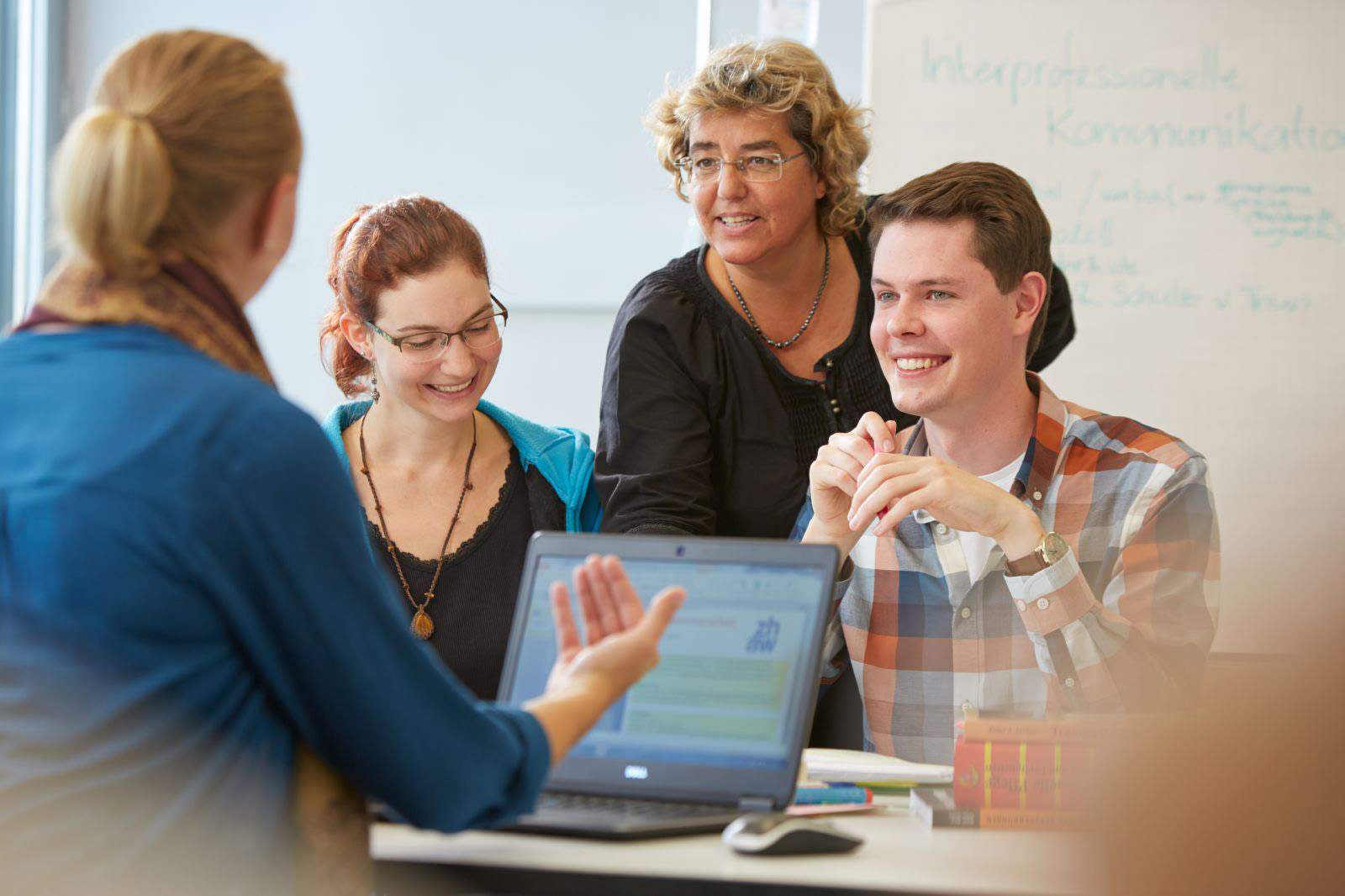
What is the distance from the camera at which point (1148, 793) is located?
1.67ft

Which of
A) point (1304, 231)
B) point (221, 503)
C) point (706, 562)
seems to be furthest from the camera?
point (1304, 231)

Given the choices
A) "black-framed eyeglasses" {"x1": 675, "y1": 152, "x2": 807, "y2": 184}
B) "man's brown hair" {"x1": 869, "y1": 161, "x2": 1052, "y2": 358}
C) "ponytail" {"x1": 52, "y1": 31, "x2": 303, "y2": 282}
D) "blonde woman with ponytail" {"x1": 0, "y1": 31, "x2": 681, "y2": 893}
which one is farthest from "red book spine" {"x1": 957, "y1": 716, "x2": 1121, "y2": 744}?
"black-framed eyeglasses" {"x1": 675, "y1": 152, "x2": 807, "y2": 184}

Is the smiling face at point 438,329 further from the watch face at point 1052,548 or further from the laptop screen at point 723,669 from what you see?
the watch face at point 1052,548

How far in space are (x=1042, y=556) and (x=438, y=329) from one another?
964 millimetres

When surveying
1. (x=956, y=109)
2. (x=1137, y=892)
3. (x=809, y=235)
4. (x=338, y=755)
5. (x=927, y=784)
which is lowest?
(x=927, y=784)

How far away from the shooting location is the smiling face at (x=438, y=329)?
2170 mm

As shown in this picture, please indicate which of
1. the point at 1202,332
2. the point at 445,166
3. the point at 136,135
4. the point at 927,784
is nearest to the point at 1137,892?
the point at 136,135

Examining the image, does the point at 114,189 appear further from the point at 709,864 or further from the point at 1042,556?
the point at 1042,556

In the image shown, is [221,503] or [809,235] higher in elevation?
[809,235]

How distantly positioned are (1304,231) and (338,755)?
2.50 meters

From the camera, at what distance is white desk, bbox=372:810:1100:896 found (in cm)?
119

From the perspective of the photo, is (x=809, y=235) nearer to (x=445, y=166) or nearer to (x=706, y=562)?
(x=706, y=562)

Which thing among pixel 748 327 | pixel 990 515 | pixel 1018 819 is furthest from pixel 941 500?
pixel 748 327

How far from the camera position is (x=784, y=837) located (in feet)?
4.15
